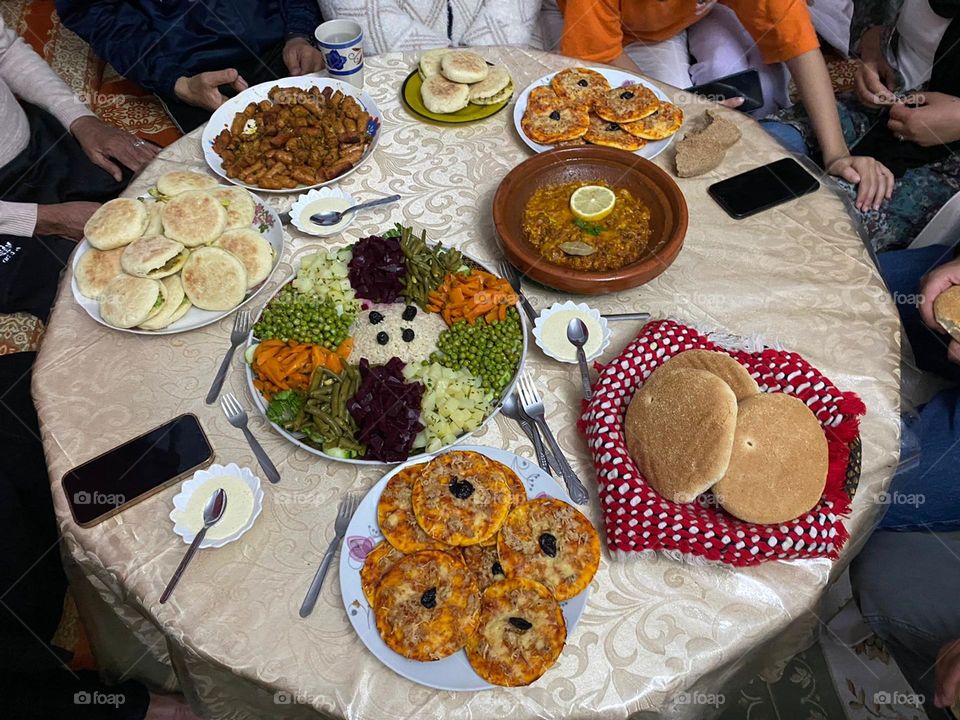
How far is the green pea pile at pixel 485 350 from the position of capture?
1.52 m

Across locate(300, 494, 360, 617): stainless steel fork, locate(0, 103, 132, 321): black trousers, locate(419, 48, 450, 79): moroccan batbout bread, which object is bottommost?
locate(0, 103, 132, 321): black trousers

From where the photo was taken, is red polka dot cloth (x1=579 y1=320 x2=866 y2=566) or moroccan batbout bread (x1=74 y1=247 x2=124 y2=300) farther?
moroccan batbout bread (x1=74 y1=247 x2=124 y2=300)

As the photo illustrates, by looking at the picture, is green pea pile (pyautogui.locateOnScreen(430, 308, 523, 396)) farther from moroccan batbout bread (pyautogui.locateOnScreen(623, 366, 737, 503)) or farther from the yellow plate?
the yellow plate

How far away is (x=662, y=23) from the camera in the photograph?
290 centimetres

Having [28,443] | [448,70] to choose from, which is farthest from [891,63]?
[28,443]

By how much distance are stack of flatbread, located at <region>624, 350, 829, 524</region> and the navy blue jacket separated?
9.61 ft

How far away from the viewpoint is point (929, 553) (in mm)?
1827

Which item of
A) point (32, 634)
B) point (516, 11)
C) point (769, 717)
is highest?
point (516, 11)

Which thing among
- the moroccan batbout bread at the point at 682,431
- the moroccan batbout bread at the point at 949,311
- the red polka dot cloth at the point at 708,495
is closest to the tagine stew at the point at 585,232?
the red polka dot cloth at the point at 708,495

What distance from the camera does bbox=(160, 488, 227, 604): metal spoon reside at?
4.18ft

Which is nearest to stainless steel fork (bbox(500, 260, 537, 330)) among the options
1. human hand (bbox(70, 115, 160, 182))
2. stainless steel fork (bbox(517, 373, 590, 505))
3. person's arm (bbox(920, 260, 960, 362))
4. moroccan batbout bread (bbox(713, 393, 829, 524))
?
stainless steel fork (bbox(517, 373, 590, 505))

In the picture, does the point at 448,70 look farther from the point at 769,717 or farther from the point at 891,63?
the point at 769,717

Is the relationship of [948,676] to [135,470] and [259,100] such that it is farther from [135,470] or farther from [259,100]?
[259,100]

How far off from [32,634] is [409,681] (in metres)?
1.45
